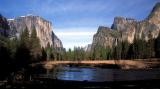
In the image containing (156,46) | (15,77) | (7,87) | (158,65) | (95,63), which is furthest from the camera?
(156,46)

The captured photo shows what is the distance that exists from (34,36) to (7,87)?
12043 cm

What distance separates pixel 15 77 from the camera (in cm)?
4681

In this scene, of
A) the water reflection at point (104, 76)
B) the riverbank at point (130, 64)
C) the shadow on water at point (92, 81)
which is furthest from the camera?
the riverbank at point (130, 64)

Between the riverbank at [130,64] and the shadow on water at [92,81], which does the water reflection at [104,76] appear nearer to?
the shadow on water at [92,81]

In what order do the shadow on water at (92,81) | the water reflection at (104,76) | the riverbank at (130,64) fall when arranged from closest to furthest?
the shadow on water at (92,81)
the water reflection at (104,76)
the riverbank at (130,64)

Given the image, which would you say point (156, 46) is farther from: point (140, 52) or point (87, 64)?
point (87, 64)

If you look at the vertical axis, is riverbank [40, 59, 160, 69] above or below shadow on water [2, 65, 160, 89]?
above

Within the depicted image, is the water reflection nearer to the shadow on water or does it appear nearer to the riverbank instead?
the shadow on water

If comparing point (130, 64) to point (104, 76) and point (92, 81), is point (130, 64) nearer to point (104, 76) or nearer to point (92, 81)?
point (104, 76)

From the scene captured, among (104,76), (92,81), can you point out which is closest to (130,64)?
(104,76)

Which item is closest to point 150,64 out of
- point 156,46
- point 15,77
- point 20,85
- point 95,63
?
point 95,63

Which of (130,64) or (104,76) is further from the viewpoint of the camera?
(130,64)

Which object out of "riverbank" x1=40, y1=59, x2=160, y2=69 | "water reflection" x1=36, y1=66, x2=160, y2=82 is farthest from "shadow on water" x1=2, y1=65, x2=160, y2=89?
"riverbank" x1=40, y1=59, x2=160, y2=69

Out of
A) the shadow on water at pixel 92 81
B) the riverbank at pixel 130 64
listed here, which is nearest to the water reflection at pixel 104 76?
the shadow on water at pixel 92 81
